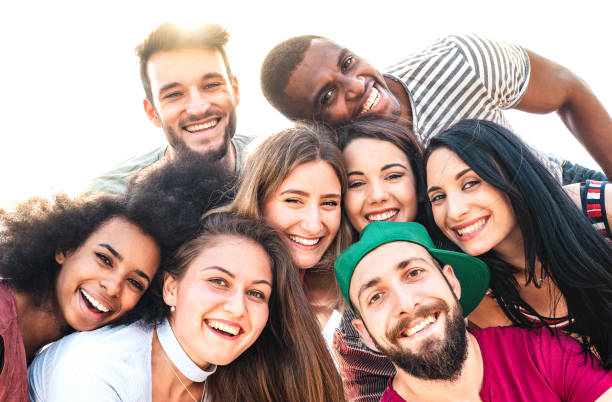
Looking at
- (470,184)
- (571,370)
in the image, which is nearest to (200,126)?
(470,184)

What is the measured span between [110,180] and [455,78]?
11.1 ft

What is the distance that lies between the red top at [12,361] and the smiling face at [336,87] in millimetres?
3034

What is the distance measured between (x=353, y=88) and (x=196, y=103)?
1.49 meters

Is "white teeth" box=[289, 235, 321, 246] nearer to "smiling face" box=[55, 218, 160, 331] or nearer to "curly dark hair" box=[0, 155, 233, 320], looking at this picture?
"curly dark hair" box=[0, 155, 233, 320]

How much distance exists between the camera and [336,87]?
4.93 m

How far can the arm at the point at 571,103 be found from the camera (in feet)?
16.8

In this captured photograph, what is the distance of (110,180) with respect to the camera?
5.01 m

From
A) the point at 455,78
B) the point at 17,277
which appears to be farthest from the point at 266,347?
the point at 455,78

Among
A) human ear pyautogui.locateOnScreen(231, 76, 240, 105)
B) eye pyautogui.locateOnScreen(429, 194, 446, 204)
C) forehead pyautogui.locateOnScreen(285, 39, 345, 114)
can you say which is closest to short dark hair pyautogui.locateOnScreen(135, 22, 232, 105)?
human ear pyautogui.locateOnScreen(231, 76, 240, 105)

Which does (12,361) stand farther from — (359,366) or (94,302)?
(359,366)

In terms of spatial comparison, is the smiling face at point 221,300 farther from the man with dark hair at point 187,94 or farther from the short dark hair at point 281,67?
the short dark hair at point 281,67

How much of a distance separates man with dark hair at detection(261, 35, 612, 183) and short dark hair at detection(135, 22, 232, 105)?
0.59m

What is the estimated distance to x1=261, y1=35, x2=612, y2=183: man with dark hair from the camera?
4781mm

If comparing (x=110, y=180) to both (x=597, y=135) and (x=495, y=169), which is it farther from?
(x=597, y=135)
